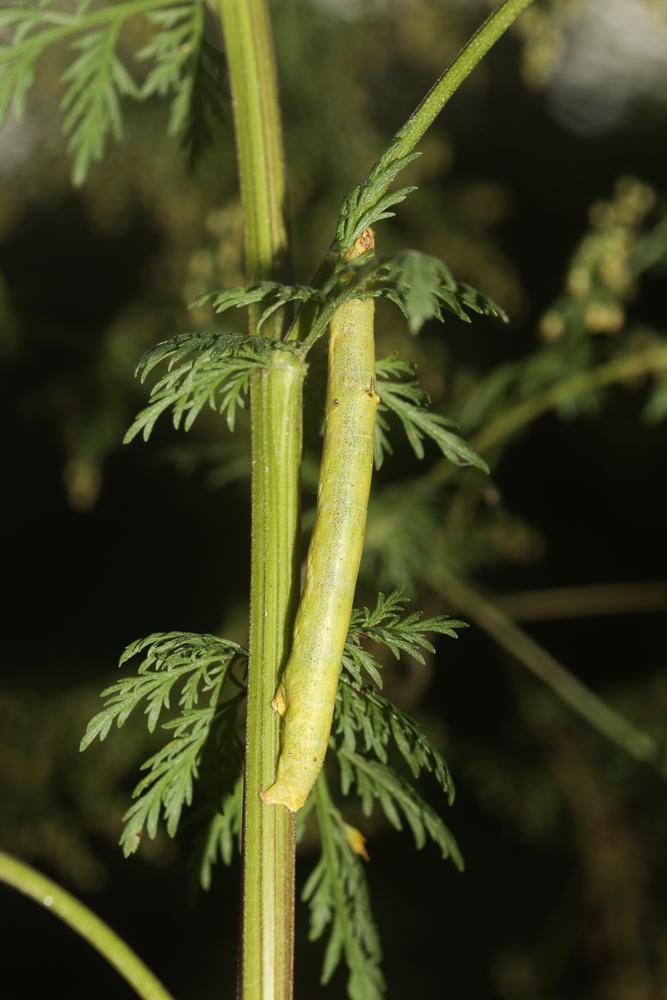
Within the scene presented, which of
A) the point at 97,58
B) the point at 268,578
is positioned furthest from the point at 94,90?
the point at 268,578

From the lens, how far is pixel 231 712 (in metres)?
0.84

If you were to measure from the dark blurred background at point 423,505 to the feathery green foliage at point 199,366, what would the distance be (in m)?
0.91

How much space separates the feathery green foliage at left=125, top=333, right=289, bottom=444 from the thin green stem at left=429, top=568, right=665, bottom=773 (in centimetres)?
125

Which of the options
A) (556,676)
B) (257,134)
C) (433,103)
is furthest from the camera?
(556,676)

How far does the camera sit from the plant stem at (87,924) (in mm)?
769

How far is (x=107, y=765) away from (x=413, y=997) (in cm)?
204

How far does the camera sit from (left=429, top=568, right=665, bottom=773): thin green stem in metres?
1.78

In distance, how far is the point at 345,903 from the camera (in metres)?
0.96

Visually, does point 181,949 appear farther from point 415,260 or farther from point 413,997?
point 415,260

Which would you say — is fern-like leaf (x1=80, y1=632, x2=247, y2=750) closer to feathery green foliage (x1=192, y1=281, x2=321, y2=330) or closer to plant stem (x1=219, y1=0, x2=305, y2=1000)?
plant stem (x1=219, y1=0, x2=305, y2=1000)

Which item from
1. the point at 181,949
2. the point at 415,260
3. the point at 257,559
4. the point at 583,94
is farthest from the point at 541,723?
the point at 583,94

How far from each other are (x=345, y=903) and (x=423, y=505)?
1285mm

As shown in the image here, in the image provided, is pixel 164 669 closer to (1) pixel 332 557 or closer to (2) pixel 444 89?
(1) pixel 332 557

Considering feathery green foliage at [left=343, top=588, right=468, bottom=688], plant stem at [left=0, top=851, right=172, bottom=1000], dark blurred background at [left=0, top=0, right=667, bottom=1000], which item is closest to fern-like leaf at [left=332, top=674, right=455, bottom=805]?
feathery green foliage at [left=343, top=588, right=468, bottom=688]
